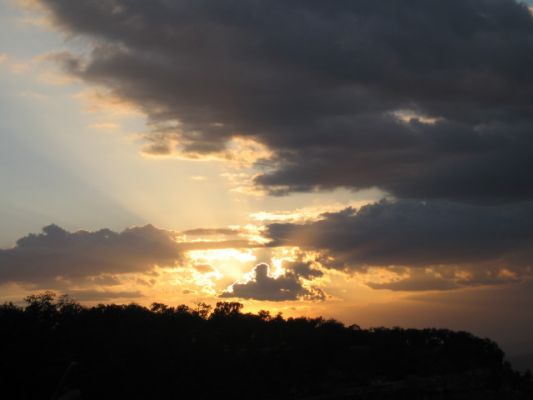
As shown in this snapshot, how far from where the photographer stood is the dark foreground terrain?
2265 inches

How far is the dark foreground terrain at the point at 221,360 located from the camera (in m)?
57.5

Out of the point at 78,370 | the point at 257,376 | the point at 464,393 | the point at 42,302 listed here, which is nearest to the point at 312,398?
the point at 257,376

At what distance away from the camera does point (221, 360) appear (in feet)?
218

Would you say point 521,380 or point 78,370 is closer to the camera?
point 78,370

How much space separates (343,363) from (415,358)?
24.4 feet

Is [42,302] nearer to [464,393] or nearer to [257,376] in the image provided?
[257,376]

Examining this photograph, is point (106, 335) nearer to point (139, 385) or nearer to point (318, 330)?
point (139, 385)

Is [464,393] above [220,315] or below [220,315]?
below

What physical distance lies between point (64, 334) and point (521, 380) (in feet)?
141

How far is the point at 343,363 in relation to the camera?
68625 millimetres

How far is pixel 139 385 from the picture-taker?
5900 centimetres

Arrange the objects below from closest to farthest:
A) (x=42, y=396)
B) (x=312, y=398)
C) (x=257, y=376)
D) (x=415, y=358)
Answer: (x=42, y=396) → (x=312, y=398) → (x=257, y=376) → (x=415, y=358)

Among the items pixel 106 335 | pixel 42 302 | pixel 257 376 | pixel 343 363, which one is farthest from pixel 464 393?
pixel 42 302

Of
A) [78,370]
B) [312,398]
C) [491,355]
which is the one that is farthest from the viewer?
[491,355]
